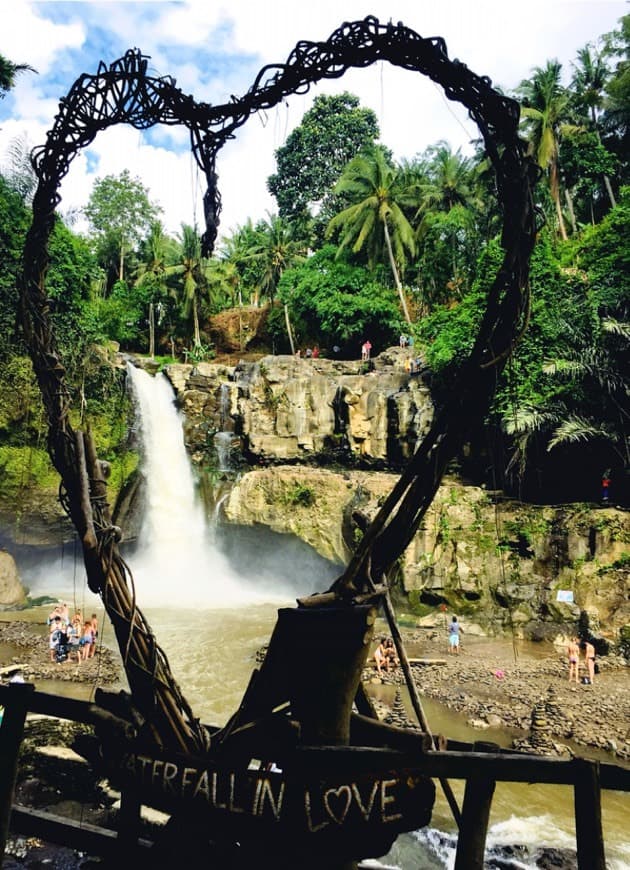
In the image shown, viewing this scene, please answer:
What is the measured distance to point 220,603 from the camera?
1991cm

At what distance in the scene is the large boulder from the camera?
18.1m

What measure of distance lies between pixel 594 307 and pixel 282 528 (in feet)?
42.0

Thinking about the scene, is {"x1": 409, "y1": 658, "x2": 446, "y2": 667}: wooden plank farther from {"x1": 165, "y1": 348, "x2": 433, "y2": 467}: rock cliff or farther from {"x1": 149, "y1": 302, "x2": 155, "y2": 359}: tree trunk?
{"x1": 149, "y1": 302, "x2": 155, "y2": 359}: tree trunk

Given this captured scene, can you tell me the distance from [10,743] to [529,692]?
39.7 ft

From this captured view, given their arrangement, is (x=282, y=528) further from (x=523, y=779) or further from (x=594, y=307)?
(x=523, y=779)

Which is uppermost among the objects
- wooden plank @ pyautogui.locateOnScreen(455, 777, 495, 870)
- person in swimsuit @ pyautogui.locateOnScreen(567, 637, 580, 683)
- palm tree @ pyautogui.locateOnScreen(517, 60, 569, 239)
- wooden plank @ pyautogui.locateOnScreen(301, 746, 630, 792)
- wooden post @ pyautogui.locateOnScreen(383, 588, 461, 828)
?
palm tree @ pyautogui.locateOnScreen(517, 60, 569, 239)

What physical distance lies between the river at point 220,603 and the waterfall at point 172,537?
0.04m

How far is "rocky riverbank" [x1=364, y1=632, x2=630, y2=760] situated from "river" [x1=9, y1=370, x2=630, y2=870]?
0.60 metres

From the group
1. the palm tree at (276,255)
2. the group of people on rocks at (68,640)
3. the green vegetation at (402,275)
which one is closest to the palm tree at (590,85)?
the green vegetation at (402,275)

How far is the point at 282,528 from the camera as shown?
21891 millimetres

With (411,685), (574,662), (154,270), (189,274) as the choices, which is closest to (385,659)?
(574,662)

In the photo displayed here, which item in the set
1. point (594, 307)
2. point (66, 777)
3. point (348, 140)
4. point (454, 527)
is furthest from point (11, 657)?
point (348, 140)

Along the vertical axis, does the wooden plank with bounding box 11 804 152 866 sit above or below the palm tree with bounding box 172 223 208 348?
below

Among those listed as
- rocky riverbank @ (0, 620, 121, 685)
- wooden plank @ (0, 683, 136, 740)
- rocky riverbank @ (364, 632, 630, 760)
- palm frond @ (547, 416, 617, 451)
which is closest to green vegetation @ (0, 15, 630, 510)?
palm frond @ (547, 416, 617, 451)
